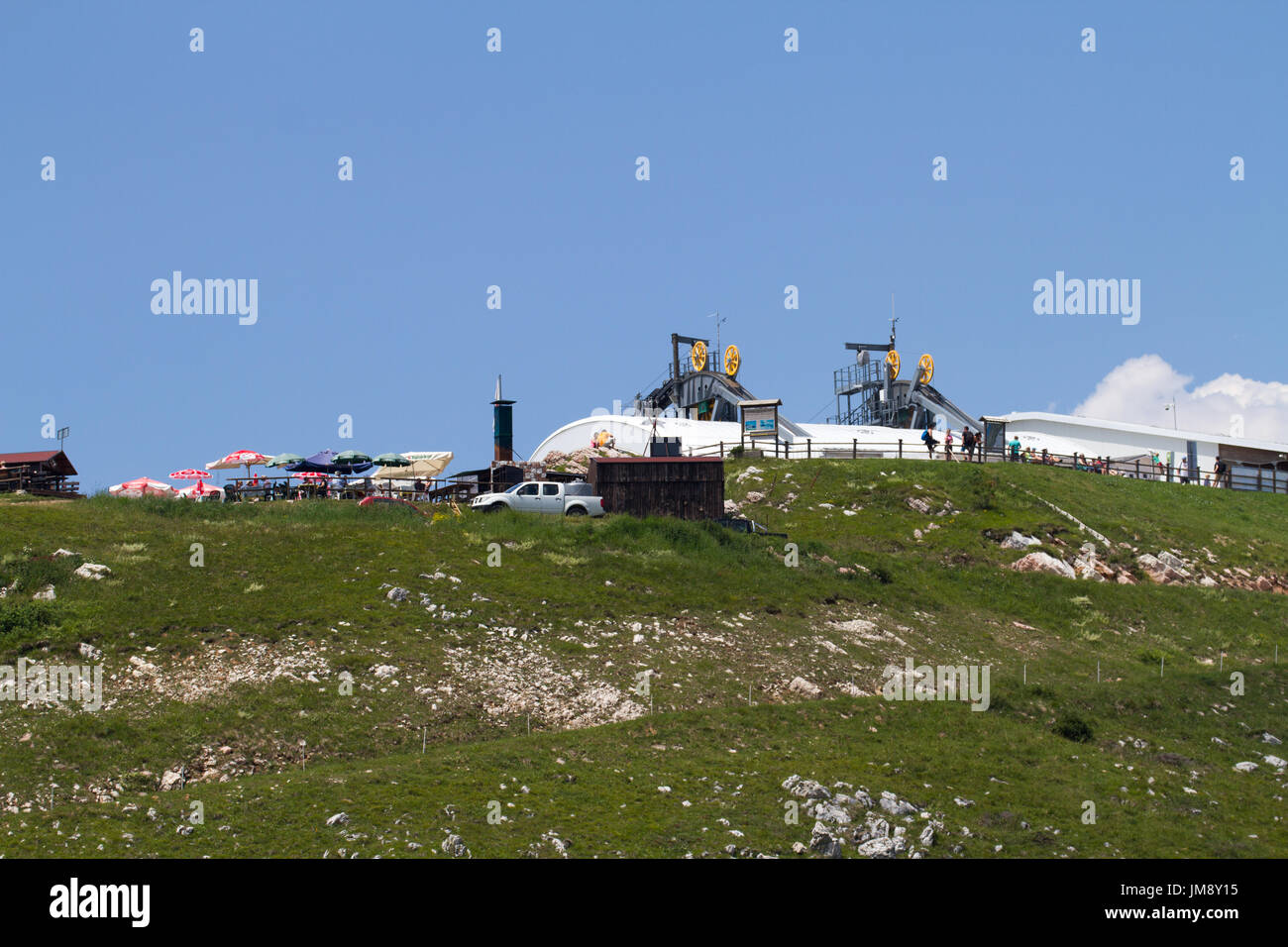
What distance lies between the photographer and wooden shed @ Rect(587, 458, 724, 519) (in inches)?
1825

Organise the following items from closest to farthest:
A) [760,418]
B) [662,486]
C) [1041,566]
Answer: [1041,566], [662,486], [760,418]

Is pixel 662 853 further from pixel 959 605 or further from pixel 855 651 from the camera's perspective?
pixel 959 605

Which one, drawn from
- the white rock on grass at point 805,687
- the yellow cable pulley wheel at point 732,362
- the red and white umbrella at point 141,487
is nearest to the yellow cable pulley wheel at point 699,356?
the yellow cable pulley wheel at point 732,362

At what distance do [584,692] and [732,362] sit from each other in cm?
7125

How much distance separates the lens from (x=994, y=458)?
65.8 metres

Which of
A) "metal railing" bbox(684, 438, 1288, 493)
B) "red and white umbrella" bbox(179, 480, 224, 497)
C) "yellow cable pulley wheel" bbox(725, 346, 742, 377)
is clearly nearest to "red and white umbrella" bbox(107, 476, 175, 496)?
"red and white umbrella" bbox(179, 480, 224, 497)

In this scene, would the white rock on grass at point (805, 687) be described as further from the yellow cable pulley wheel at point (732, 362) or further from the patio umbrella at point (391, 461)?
the yellow cable pulley wheel at point (732, 362)

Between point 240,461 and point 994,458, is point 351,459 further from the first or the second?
point 994,458

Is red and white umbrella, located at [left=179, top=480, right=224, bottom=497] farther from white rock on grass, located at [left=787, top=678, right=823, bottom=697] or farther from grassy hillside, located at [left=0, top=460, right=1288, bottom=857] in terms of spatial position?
white rock on grass, located at [left=787, top=678, right=823, bottom=697]

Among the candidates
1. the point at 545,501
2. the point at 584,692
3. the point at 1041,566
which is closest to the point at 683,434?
the point at 545,501

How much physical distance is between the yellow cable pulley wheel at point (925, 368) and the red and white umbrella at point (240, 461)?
56.9m

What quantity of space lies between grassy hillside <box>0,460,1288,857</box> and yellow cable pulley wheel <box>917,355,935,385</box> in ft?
179
